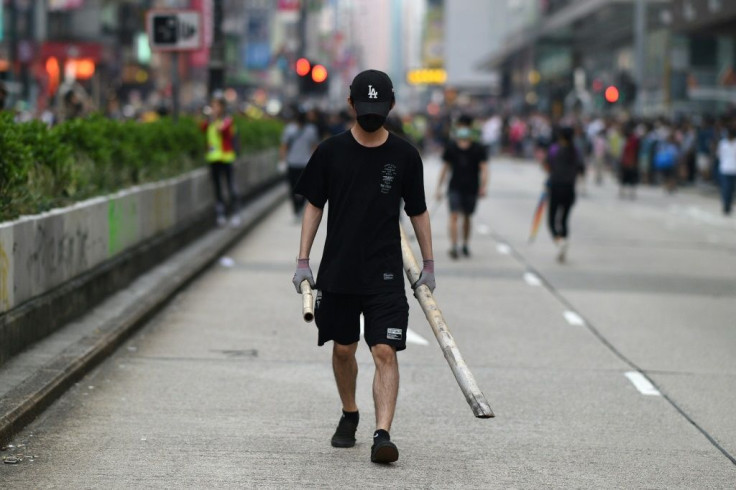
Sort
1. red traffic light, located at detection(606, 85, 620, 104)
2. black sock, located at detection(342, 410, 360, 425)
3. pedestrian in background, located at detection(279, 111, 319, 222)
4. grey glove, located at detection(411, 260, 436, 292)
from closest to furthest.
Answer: grey glove, located at detection(411, 260, 436, 292)
black sock, located at detection(342, 410, 360, 425)
pedestrian in background, located at detection(279, 111, 319, 222)
red traffic light, located at detection(606, 85, 620, 104)

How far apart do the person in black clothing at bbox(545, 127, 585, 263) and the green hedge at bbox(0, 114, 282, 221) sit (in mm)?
4687

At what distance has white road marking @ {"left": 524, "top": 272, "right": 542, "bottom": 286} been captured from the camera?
16.8 m

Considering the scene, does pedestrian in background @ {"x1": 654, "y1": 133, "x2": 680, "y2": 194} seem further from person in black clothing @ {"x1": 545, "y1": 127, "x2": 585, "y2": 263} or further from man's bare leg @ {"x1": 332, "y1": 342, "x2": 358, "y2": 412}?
man's bare leg @ {"x1": 332, "y1": 342, "x2": 358, "y2": 412}

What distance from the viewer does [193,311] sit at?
44.7 feet

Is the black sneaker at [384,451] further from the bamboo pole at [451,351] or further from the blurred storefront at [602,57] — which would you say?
the blurred storefront at [602,57]

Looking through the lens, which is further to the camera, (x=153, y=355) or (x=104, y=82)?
(x=104, y=82)

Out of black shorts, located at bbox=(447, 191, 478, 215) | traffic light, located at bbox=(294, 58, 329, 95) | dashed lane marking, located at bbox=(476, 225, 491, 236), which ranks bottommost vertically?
dashed lane marking, located at bbox=(476, 225, 491, 236)

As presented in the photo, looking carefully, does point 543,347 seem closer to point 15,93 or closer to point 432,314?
point 432,314

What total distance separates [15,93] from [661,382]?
159 ft

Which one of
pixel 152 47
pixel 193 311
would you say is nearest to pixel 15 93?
pixel 152 47

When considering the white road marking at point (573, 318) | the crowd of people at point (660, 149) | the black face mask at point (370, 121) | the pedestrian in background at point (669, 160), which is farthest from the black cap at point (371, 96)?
the pedestrian in background at point (669, 160)

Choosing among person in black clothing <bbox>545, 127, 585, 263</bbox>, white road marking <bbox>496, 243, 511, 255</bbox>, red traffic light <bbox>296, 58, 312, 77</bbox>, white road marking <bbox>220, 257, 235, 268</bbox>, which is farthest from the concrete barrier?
red traffic light <bbox>296, 58, 312, 77</bbox>

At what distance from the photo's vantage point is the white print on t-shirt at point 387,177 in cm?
741

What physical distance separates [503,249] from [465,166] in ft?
7.16
